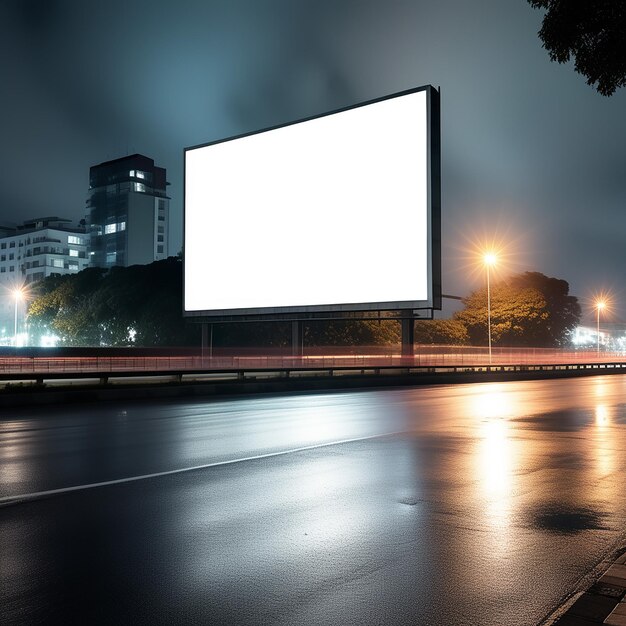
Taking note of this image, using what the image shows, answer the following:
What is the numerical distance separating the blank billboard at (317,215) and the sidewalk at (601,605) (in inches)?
1419

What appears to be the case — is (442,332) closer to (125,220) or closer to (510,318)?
(510,318)

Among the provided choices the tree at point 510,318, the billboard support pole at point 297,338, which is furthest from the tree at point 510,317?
the billboard support pole at point 297,338

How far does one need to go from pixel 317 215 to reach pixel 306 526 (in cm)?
3998

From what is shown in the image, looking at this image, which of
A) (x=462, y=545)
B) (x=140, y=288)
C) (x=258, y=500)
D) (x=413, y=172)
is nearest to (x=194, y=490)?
(x=258, y=500)

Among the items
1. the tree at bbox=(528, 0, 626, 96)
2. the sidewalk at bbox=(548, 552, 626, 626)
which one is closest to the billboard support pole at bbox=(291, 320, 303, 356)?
the tree at bbox=(528, 0, 626, 96)

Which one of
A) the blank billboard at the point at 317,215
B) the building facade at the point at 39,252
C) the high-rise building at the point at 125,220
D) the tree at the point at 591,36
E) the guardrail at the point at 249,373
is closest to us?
the tree at the point at 591,36

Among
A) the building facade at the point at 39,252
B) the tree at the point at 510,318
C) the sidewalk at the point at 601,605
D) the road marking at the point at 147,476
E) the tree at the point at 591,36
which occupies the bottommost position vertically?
the sidewalk at the point at 601,605

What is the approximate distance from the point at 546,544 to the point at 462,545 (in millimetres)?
764

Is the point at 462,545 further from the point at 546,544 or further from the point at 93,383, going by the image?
the point at 93,383

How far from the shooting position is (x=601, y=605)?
15.8ft

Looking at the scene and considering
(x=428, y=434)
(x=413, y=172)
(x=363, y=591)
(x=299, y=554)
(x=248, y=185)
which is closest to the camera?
(x=363, y=591)

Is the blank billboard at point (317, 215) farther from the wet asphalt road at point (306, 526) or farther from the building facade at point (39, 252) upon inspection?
the building facade at point (39, 252)

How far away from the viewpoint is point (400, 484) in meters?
9.55

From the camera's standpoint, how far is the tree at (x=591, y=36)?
1102 cm
